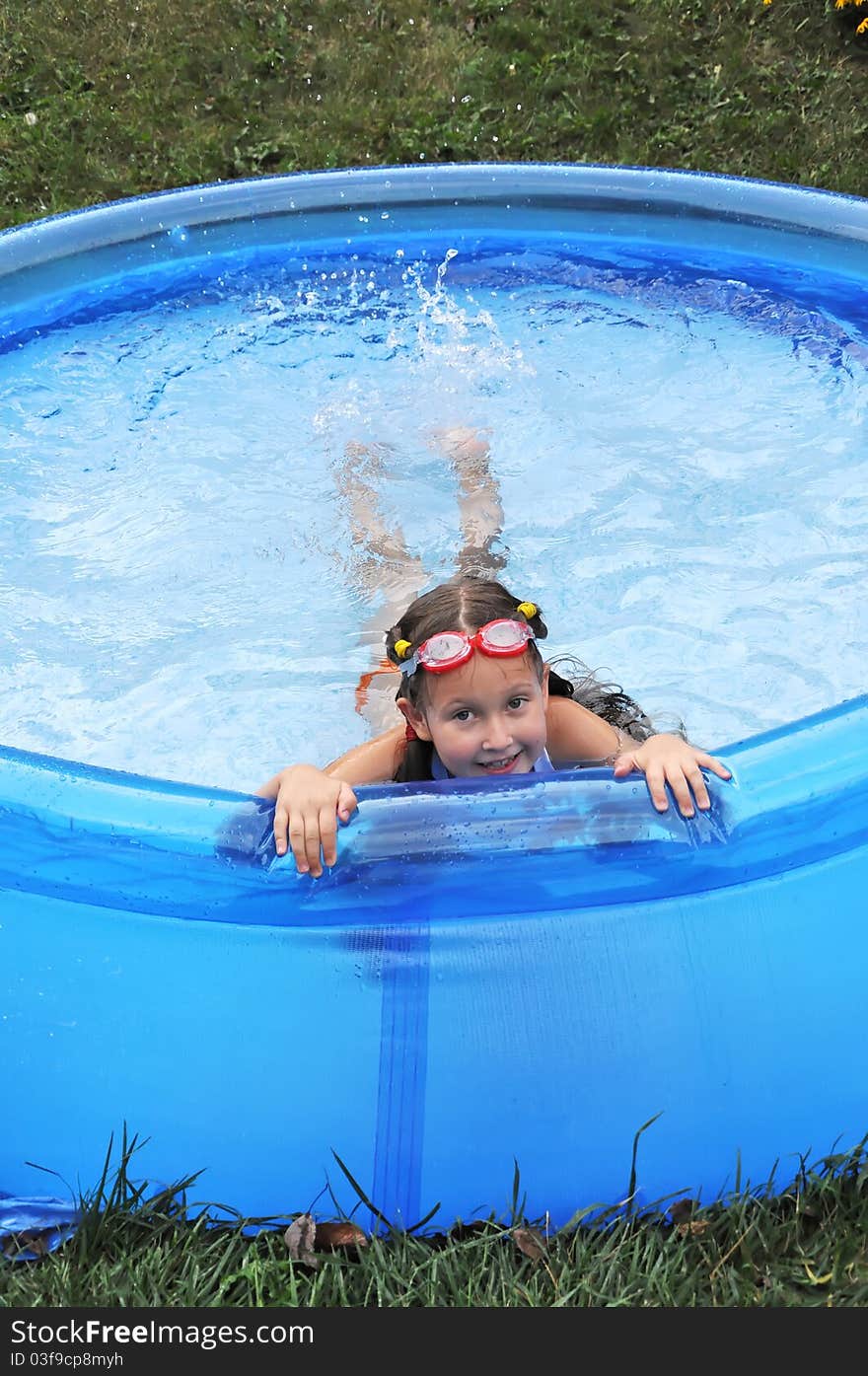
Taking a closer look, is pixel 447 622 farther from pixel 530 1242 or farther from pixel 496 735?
pixel 530 1242

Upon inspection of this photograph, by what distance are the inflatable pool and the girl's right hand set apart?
0.03m

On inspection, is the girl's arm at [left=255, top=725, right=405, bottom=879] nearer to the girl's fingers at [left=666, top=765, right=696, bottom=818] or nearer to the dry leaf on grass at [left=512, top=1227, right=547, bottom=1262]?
the girl's fingers at [left=666, top=765, right=696, bottom=818]

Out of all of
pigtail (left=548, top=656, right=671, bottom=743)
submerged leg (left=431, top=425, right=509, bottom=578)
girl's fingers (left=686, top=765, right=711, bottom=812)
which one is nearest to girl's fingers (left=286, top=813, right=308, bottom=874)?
girl's fingers (left=686, top=765, right=711, bottom=812)

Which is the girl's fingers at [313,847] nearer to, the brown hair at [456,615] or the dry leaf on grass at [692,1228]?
the brown hair at [456,615]

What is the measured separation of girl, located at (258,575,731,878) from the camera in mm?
2229

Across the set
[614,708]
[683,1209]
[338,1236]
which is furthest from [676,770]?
[614,708]

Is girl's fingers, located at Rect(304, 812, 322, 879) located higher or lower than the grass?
lower

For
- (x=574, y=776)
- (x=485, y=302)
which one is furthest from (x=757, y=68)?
(x=574, y=776)

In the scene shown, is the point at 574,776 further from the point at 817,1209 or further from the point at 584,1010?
the point at 817,1209

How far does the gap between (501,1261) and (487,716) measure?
1014 mm

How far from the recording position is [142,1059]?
7.42 ft

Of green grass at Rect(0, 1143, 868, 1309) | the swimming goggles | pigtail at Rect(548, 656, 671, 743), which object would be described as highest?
pigtail at Rect(548, 656, 671, 743)

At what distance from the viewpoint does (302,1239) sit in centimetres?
216

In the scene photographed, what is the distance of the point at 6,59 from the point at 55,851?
5.99 m
